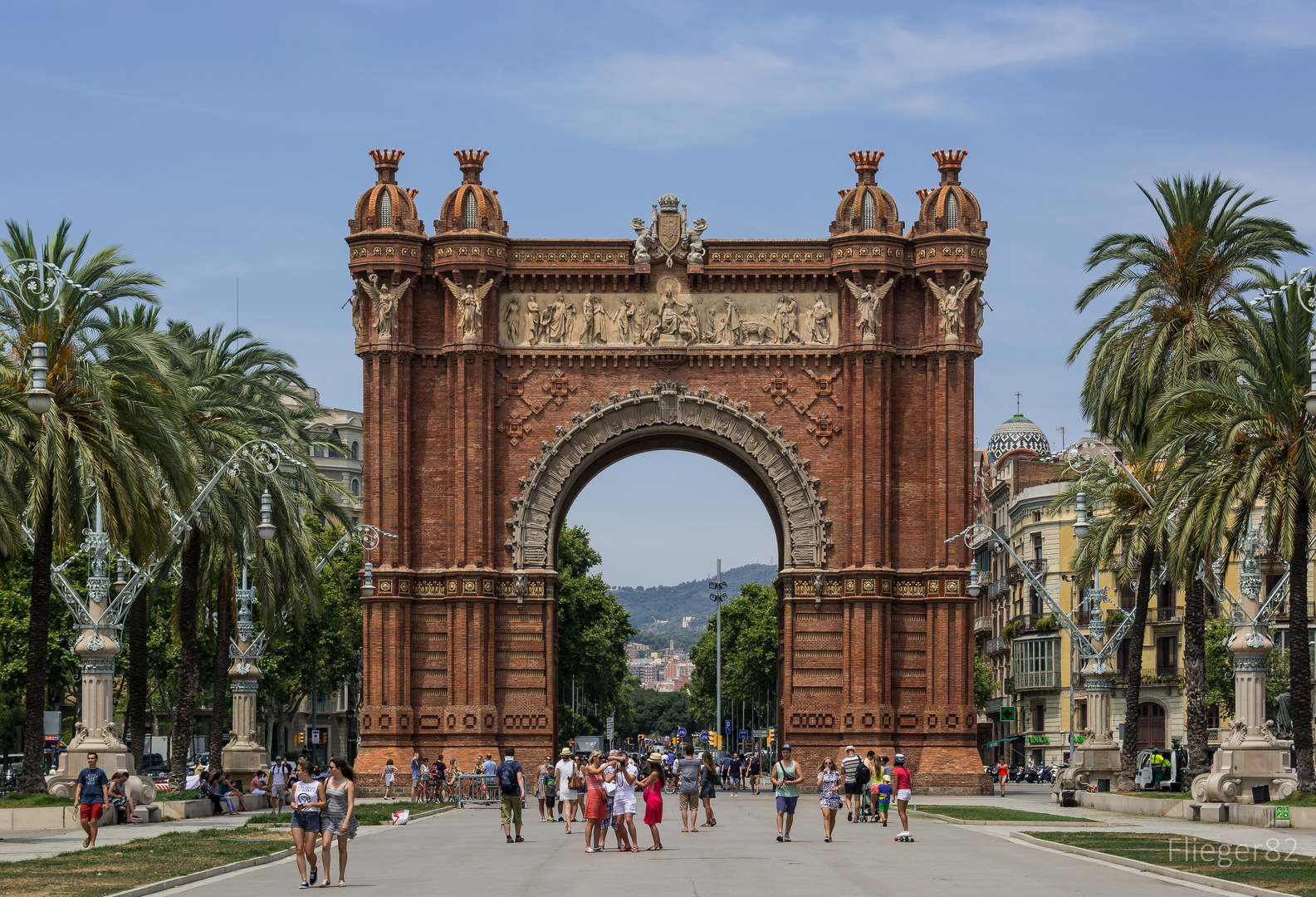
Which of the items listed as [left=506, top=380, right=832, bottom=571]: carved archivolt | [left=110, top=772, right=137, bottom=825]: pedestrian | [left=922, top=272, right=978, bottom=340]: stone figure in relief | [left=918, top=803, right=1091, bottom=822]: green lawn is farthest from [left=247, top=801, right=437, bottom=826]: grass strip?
[left=922, top=272, right=978, bottom=340]: stone figure in relief

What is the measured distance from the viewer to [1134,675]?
5016 cm

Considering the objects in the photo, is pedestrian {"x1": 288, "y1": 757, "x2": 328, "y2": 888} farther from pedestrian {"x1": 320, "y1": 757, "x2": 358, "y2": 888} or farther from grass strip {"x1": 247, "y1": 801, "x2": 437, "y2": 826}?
grass strip {"x1": 247, "y1": 801, "x2": 437, "y2": 826}

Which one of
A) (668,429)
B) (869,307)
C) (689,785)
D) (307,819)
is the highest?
(869,307)

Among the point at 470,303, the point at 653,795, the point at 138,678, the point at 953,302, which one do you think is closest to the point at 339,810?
the point at 653,795

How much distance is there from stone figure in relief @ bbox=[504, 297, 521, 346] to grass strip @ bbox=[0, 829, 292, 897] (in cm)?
2394

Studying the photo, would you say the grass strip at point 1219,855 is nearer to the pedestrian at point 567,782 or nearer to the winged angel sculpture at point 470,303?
the pedestrian at point 567,782

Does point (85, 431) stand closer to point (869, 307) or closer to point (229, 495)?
point (229, 495)

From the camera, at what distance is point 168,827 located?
37.1m

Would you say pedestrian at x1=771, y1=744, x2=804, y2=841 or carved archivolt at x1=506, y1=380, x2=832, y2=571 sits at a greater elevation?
carved archivolt at x1=506, y1=380, x2=832, y2=571

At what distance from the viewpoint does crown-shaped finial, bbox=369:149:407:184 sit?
5547 cm

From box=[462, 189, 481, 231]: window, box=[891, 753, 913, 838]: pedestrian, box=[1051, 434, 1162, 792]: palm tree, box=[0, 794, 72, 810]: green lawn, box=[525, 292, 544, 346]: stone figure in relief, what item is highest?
box=[462, 189, 481, 231]: window

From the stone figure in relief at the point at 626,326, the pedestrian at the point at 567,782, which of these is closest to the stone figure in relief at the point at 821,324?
the stone figure in relief at the point at 626,326

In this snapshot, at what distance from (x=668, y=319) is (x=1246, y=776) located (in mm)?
22939

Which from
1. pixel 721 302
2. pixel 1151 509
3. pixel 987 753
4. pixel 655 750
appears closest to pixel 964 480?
pixel 721 302
